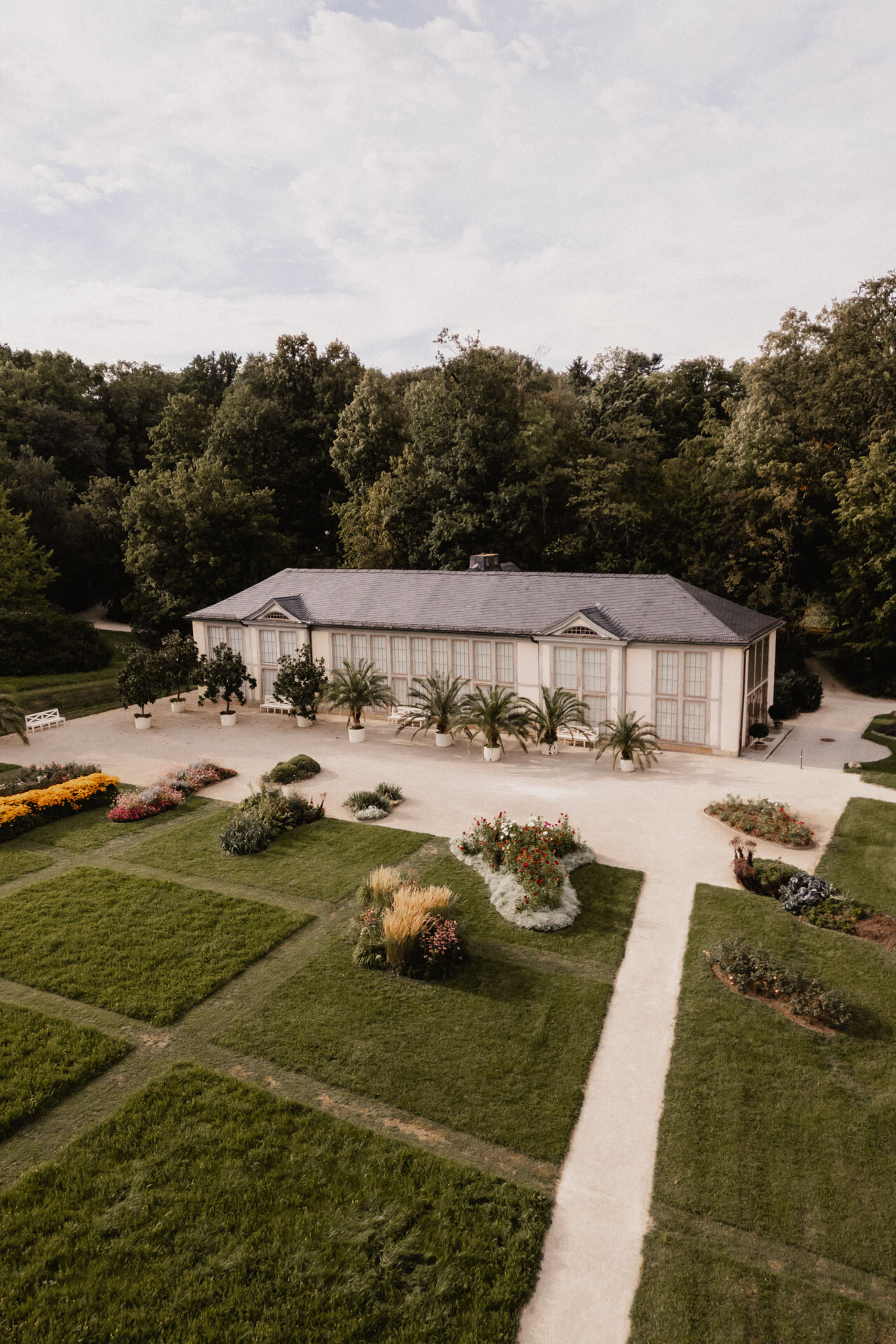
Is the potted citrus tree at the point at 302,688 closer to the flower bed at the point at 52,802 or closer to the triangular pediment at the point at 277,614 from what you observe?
the triangular pediment at the point at 277,614

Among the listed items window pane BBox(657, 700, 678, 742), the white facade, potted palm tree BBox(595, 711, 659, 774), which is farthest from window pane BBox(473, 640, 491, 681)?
window pane BBox(657, 700, 678, 742)

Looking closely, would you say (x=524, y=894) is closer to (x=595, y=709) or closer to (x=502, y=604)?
(x=595, y=709)

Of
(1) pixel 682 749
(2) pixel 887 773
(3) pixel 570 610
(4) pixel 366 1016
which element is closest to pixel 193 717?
(3) pixel 570 610

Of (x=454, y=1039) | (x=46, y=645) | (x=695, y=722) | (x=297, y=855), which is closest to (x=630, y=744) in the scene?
(x=695, y=722)

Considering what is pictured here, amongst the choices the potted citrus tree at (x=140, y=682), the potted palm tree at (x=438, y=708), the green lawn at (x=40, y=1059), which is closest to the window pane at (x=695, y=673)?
the potted palm tree at (x=438, y=708)

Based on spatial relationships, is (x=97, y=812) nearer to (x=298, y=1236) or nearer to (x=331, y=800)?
(x=331, y=800)

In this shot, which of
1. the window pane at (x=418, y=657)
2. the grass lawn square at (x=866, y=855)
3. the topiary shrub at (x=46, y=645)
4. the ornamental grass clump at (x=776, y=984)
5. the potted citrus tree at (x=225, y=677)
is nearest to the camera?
the ornamental grass clump at (x=776, y=984)

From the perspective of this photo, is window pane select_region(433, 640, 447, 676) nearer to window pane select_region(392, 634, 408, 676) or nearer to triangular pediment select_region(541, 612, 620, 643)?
window pane select_region(392, 634, 408, 676)
